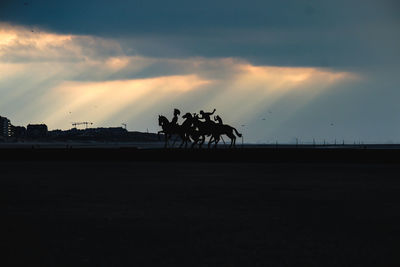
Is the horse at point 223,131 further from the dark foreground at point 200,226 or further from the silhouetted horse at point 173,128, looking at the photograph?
the dark foreground at point 200,226

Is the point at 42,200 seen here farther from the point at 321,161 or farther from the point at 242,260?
the point at 321,161

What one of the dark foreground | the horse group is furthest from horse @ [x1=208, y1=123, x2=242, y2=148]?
the dark foreground

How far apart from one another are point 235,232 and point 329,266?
106 inches

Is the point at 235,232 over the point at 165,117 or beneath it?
beneath

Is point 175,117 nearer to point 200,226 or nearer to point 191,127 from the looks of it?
point 191,127

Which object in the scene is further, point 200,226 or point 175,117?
point 175,117

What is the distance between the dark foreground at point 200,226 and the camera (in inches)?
309

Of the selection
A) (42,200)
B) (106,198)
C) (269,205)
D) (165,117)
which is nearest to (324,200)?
(269,205)

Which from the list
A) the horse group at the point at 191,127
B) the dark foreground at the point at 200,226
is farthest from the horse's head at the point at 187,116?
the dark foreground at the point at 200,226

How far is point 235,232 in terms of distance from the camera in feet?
32.2

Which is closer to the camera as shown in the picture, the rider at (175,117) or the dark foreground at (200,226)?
the dark foreground at (200,226)

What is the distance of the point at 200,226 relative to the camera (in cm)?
1044

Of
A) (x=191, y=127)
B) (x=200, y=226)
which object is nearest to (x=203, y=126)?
(x=191, y=127)

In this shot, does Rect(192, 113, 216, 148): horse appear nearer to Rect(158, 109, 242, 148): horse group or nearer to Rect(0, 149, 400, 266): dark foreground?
Rect(158, 109, 242, 148): horse group
